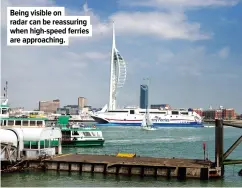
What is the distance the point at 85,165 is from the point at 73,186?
4.61 meters

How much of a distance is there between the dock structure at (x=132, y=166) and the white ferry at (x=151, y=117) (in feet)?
464

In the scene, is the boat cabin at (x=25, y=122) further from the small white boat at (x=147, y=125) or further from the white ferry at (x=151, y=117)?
the white ferry at (x=151, y=117)

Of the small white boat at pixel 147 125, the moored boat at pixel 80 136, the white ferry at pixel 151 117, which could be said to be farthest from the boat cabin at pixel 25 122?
the white ferry at pixel 151 117

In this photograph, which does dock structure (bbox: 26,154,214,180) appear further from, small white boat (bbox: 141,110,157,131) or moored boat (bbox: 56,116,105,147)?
small white boat (bbox: 141,110,157,131)

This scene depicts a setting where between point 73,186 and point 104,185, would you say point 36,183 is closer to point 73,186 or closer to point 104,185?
point 73,186

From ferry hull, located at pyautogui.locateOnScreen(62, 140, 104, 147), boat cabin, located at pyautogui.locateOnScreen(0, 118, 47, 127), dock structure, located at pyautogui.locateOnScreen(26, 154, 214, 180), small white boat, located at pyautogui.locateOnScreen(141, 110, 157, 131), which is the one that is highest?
boat cabin, located at pyautogui.locateOnScreen(0, 118, 47, 127)

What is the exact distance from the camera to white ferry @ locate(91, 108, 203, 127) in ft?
579

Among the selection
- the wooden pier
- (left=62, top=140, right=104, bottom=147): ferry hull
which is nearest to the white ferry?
(left=62, top=140, right=104, bottom=147): ferry hull

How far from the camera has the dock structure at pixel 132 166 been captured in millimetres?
30969

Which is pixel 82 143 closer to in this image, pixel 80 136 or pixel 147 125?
pixel 80 136

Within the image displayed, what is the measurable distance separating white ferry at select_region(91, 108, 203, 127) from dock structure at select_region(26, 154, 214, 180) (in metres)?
141

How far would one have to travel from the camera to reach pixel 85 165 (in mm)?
33594

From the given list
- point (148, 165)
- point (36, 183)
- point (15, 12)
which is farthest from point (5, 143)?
point (15, 12)

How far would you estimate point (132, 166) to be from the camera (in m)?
32.2
